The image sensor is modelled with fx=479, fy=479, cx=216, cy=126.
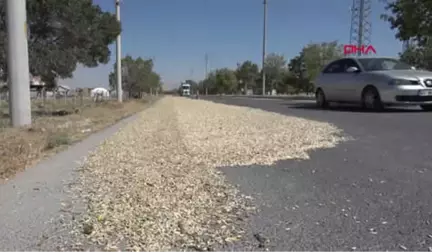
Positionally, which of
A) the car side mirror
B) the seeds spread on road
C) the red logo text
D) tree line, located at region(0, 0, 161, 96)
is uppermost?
the red logo text

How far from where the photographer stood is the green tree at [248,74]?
118 m

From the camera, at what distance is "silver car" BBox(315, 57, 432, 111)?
12.4 m

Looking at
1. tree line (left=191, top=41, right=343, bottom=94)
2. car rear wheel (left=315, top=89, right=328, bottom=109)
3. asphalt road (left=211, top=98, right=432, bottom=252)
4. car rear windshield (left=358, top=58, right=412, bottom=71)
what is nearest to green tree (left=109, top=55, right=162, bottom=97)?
tree line (left=191, top=41, right=343, bottom=94)

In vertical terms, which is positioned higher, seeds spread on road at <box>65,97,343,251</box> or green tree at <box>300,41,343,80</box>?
green tree at <box>300,41,343,80</box>

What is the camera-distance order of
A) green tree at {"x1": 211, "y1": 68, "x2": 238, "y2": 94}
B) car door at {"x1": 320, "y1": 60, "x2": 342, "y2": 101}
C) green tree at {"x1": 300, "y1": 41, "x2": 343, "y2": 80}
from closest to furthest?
car door at {"x1": 320, "y1": 60, "x2": 342, "y2": 101}, green tree at {"x1": 300, "y1": 41, "x2": 343, "y2": 80}, green tree at {"x1": 211, "y1": 68, "x2": 238, "y2": 94}

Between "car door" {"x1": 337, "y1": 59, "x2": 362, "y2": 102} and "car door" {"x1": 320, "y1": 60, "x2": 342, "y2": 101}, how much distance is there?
183mm

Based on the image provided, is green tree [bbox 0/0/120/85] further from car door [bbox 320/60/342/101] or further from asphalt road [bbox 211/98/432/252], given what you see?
asphalt road [bbox 211/98/432/252]

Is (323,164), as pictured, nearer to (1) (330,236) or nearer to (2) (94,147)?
(1) (330,236)

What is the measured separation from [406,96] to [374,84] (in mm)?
975

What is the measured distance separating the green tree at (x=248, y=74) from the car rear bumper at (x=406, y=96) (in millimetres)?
103944

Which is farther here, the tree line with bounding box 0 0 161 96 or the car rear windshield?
the tree line with bounding box 0 0 161 96

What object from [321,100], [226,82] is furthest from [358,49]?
[226,82]

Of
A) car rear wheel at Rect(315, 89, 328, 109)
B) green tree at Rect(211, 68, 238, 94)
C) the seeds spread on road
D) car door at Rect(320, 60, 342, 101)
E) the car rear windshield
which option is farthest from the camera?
green tree at Rect(211, 68, 238, 94)

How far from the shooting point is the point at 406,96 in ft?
40.5
